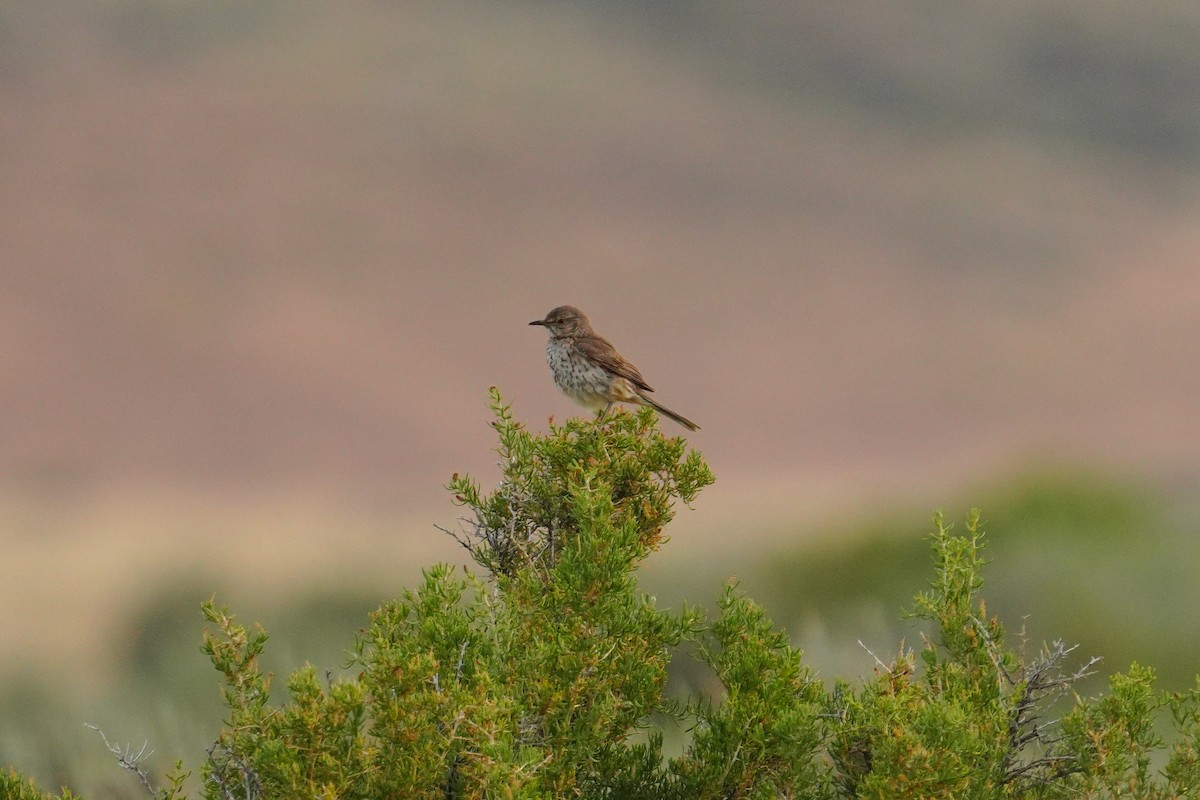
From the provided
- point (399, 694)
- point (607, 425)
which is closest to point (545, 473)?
point (607, 425)

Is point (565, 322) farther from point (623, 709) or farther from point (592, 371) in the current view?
point (623, 709)

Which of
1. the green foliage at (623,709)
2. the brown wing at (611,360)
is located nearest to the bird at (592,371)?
the brown wing at (611,360)

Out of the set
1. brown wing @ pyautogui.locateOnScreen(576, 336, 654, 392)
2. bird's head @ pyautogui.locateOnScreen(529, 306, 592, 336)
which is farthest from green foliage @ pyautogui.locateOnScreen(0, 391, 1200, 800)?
bird's head @ pyautogui.locateOnScreen(529, 306, 592, 336)

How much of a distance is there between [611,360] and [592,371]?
0.21 metres

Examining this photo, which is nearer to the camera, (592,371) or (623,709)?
(623,709)

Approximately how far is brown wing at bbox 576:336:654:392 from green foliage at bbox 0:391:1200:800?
15.3 feet

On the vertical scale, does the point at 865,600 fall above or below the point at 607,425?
above

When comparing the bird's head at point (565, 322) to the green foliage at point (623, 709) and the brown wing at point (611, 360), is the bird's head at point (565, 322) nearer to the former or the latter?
the brown wing at point (611, 360)

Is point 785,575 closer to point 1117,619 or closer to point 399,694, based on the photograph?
point 1117,619

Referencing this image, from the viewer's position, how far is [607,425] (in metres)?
5.85

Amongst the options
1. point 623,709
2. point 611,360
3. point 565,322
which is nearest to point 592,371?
point 611,360

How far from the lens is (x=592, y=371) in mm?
10398

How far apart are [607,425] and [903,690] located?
1.94m

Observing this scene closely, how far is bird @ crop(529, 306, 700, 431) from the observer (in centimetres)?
1028
